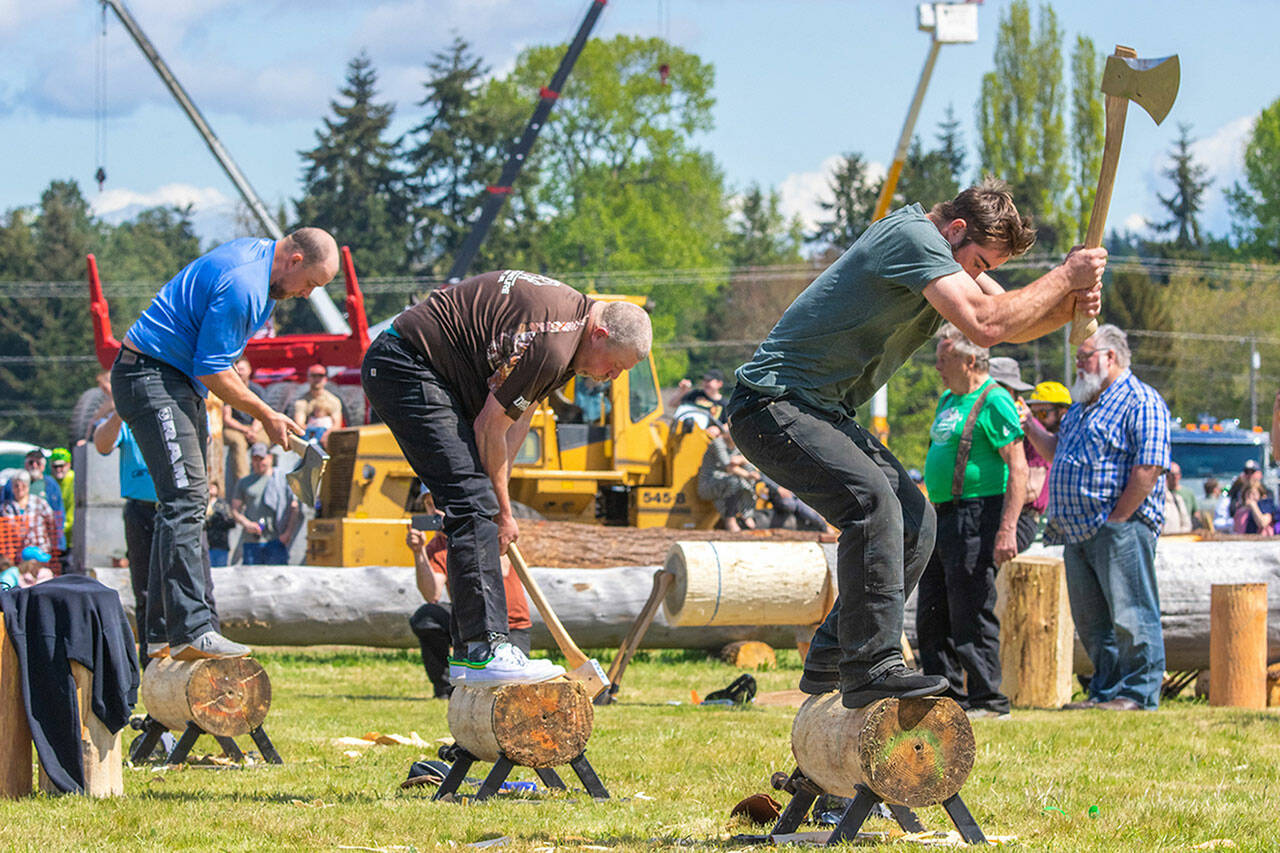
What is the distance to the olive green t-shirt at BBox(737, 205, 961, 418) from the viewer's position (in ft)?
13.1

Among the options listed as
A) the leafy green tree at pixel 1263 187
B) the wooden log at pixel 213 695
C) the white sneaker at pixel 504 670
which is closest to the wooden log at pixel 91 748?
the wooden log at pixel 213 695

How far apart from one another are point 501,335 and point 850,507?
1.40 metres

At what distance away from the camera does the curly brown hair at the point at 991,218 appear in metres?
4.23

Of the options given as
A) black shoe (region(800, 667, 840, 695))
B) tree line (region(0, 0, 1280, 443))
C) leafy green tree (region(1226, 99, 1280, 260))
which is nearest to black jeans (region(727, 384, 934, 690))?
black shoe (region(800, 667, 840, 695))

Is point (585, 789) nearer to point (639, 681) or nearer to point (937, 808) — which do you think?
point (937, 808)

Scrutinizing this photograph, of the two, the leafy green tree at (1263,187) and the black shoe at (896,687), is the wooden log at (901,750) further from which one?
the leafy green tree at (1263,187)

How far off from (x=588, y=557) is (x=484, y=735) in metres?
7.72

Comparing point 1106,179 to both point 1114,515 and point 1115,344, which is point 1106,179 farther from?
point 1115,344

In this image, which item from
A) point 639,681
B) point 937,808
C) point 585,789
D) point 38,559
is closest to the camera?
point 937,808

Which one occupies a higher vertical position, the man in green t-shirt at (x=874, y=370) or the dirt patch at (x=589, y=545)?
the man in green t-shirt at (x=874, y=370)

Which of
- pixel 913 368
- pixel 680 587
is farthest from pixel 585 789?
pixel 913 368

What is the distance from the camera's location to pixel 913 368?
58.7m

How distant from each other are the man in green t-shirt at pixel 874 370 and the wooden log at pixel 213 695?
2.60m

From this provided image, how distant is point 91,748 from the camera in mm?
5152
